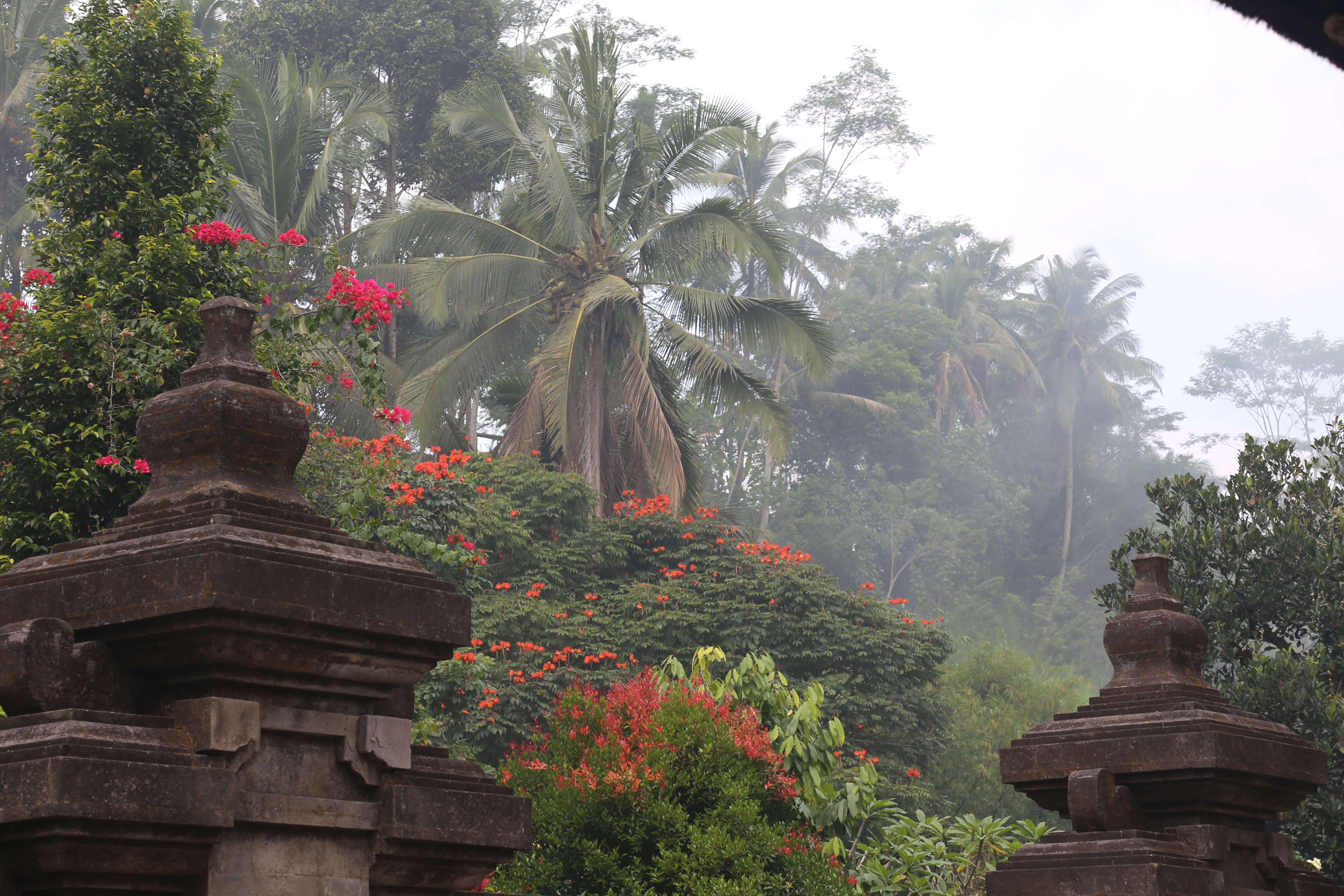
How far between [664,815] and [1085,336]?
44.6 meters

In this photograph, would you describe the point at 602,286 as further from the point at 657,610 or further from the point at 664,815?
the point at 664,815

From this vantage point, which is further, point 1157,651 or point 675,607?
point 675,607

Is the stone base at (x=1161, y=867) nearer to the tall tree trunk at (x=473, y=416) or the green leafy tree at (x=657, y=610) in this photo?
the green leafy tree at (x=657, y=610)

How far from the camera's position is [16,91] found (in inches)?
907

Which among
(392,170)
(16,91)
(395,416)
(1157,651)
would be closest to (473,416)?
(392,170)

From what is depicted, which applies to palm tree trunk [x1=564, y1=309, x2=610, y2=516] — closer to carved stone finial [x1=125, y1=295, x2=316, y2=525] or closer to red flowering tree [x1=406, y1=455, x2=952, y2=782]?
red flowering tree [x1=406, y1=455, x2=952, y2=782]

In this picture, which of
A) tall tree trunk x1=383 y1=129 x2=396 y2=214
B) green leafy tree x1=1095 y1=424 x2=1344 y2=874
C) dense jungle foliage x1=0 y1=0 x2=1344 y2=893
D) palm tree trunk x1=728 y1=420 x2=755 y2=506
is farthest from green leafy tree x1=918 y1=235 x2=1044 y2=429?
green leafy tree x1=1095 y1=424 x2=1344 y2=874

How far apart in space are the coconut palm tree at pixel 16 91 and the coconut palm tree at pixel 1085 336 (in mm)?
35027

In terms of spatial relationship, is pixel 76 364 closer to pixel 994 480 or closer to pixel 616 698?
pixel 616 698

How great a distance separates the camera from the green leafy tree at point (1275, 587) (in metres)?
7.52

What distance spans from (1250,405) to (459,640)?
57.7 meters

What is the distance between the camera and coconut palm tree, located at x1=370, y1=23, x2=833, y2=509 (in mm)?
18875

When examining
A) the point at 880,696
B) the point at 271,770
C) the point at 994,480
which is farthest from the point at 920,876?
the point at 994,480

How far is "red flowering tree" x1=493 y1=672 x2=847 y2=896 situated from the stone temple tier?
416 cm
